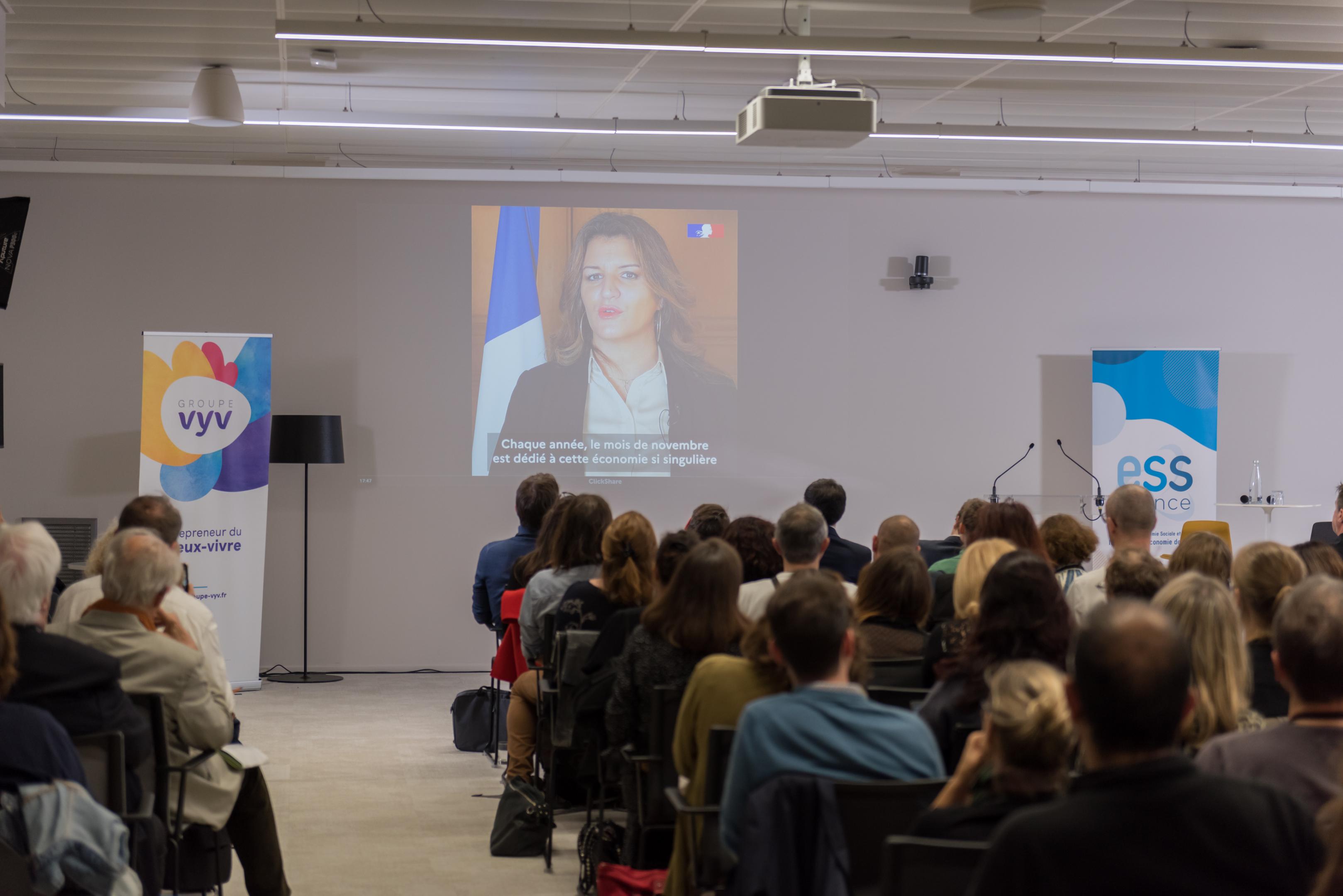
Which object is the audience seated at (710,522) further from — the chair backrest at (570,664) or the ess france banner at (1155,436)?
the ess france banner at (1155,436)

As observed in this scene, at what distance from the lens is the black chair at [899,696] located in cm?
301

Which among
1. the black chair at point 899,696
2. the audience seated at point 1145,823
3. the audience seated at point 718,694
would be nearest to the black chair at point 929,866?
the audience seated at point 1145,823

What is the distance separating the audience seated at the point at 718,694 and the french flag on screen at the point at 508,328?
20.5 ft

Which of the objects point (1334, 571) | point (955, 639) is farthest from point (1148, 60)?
point (955, 639)

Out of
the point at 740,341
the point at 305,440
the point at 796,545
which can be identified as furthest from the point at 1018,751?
the point at 740,341

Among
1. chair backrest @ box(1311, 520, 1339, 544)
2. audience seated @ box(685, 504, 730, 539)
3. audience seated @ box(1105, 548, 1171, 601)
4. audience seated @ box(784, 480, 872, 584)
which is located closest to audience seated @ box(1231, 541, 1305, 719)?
audience seated @ box(1105, 548, 1171, 601)

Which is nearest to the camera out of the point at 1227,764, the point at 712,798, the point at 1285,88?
the point at 1227,764

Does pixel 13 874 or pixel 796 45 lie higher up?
pixel 796 45

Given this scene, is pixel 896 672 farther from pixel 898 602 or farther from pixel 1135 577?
pixel 1135 577

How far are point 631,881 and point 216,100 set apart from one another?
478 centimetres

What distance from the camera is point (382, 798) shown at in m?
5.50

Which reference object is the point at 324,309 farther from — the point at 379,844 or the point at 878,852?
the point at 878,852

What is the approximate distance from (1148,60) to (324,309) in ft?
18.3

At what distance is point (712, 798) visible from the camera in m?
2.78
